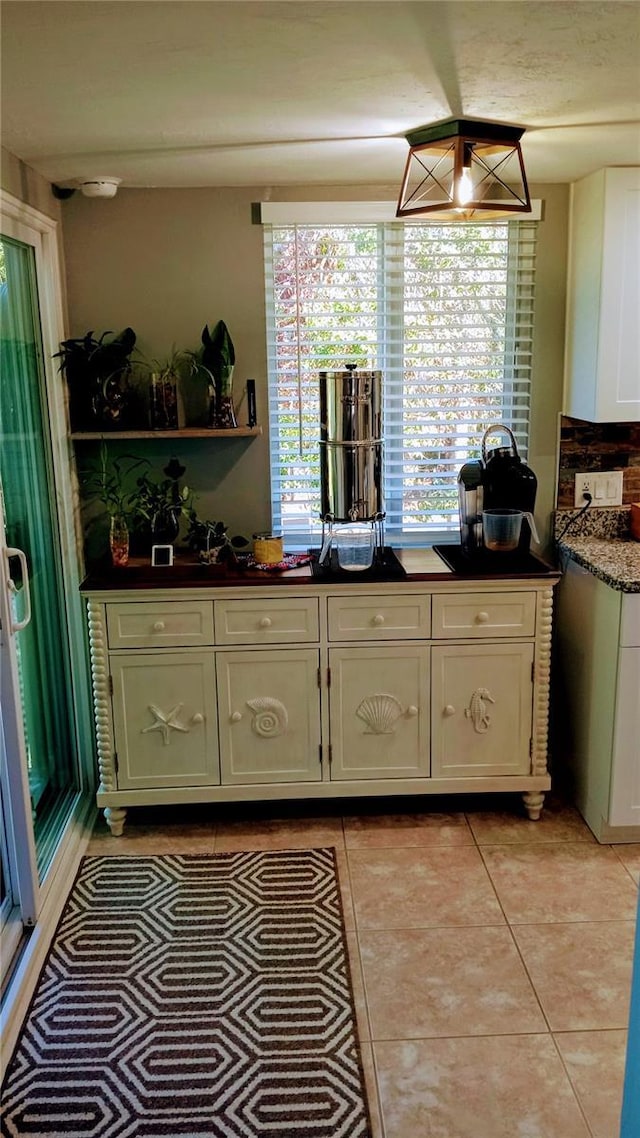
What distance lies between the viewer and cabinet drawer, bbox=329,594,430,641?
3.16 meters

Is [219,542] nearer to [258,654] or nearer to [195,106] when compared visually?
[258,654]

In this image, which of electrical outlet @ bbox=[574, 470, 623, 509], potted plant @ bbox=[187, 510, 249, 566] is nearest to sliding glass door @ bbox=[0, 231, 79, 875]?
potted plant @ bbox=[187, 510, 249, 566]

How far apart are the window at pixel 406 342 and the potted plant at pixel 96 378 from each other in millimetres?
544

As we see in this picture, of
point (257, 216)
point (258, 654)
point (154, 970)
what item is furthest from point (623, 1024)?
point (257, 216)

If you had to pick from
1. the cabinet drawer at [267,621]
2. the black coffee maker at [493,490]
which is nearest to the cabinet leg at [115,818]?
the cabinet drawer at [267,621]

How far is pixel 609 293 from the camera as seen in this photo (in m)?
3.12

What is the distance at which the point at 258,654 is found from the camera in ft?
10.4

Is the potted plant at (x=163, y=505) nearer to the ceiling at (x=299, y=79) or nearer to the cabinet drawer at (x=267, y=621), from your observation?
the cabinet drawer at (x=267, y=621)

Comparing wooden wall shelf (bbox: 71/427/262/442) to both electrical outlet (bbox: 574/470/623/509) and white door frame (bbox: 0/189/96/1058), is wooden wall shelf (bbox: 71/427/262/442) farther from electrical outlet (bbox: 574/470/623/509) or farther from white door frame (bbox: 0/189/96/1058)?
electrical outlet (bbox: 574/470/623/509)

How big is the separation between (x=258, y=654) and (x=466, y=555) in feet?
2.69

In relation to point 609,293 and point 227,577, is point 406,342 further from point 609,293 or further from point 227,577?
point 227,577

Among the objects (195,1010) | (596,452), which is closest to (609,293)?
(596,452)

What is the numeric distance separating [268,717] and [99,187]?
71.7 inches

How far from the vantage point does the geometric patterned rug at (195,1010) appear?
2.11 metres
